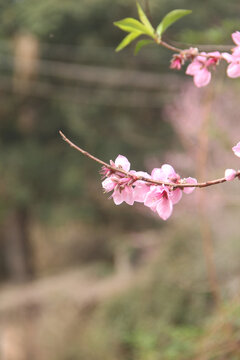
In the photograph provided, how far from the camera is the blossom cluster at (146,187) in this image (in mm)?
580

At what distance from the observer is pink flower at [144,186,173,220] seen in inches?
22.7

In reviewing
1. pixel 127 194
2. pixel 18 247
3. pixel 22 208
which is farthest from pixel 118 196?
pixel 18 247

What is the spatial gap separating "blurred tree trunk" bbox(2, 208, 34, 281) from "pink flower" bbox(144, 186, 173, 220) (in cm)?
808

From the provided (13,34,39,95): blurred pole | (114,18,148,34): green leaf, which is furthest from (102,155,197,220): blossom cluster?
(13,34,39,95): blurred pole

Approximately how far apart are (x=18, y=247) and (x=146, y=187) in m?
8.38

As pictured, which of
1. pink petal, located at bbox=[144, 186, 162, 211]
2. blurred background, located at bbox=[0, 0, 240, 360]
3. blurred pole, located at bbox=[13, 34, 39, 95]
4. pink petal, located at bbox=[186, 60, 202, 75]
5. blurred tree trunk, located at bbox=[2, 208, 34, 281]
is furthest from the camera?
blurred tree trunk, located at bbox=[2, 208, 34, 281]

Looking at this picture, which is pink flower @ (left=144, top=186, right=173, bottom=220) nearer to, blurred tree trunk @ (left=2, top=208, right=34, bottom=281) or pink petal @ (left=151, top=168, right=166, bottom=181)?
pink petal @ (left=151, top=168, right=166, bottom=181)

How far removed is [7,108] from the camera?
7.85m

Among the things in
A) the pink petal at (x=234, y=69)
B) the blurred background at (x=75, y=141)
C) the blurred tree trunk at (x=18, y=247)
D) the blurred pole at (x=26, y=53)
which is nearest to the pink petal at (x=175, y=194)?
the pink petal at (x=234, y=69)

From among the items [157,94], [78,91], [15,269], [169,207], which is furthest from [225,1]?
[15,269]

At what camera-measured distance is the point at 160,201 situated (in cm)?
59

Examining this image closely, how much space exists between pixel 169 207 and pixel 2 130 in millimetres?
7860

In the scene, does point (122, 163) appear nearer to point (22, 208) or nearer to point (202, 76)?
point (202, 76)

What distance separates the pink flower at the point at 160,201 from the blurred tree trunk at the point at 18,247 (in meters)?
8.08
